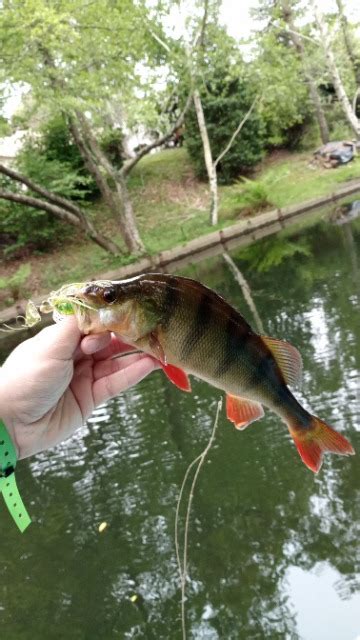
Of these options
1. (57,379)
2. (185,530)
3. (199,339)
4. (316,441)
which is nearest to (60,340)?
(57,379)

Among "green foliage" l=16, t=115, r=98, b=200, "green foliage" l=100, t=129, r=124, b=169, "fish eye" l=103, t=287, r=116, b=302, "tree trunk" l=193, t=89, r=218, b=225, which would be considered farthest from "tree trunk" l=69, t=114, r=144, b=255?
"fish eye" l=103, t=287, r=116, b=302

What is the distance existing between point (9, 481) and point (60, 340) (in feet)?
2.08

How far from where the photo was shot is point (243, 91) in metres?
25.3

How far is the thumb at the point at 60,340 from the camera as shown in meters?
2.02

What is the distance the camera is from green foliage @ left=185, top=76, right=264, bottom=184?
25344mm

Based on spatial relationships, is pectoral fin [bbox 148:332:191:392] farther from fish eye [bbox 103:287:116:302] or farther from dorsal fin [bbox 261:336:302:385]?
dorsal fin [bbox 261:336:302:385]

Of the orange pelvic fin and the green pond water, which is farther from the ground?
the orange pelvic fin

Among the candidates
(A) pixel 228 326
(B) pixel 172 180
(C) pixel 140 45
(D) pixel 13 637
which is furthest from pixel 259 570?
(B) pixel 172 180

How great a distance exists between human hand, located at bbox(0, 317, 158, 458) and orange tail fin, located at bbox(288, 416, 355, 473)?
2.21 ft

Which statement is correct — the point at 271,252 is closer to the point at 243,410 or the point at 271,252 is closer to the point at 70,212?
the point at 70,212

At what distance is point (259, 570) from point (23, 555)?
242 centimetres

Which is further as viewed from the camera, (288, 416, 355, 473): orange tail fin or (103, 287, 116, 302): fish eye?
(288, 416, 355, 473): orange tail fin

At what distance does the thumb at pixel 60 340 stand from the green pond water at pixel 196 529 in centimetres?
290

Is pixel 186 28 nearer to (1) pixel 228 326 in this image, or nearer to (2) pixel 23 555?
(2) pixel 23 555
